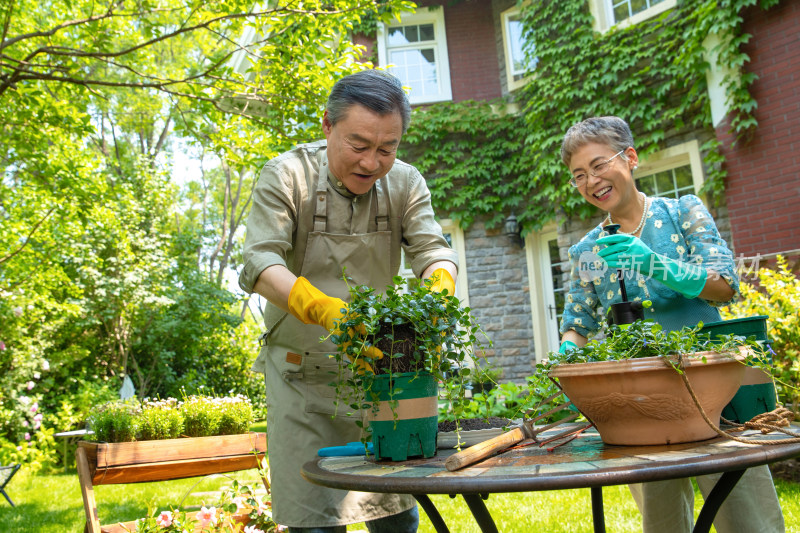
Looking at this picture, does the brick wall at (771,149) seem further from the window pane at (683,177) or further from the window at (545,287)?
the window at (545,287)

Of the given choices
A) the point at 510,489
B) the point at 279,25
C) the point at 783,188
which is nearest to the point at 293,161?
the point at 510,489

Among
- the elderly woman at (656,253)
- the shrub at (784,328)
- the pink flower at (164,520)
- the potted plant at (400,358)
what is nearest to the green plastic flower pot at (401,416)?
the potted plant at (400,358)

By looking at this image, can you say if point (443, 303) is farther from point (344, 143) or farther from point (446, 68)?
point (446, 68)

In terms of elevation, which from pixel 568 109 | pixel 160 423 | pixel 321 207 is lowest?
pixel 160 423

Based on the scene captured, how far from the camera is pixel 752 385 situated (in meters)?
1.31

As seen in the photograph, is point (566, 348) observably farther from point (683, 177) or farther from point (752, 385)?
point (683, 177)

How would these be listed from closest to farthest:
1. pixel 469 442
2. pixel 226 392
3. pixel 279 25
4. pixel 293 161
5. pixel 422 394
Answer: pixel 422 394 → pixel 469 442 → pixel 293 161 → pixel 279 25 → pixel 226 392

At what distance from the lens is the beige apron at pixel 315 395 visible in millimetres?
1623

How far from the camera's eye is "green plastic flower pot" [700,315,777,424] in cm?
130

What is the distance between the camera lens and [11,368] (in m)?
7.38

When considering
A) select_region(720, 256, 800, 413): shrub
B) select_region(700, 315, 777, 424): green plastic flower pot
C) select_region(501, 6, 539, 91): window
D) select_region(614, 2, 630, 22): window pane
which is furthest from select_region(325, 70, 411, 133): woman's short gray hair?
select_region(501, 6, 539, 91): window

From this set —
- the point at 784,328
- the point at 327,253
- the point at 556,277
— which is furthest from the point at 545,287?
the point at 327,253

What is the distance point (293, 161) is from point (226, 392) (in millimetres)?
9449

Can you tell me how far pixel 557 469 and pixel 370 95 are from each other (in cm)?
105
